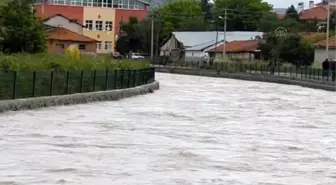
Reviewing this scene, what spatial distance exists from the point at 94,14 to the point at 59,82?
88.8 metres

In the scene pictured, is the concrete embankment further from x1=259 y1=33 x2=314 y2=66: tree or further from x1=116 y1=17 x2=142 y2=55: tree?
x1=116 y1=17 x2=142 y2=55: tree

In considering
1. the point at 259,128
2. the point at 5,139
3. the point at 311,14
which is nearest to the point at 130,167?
the point at 5,139

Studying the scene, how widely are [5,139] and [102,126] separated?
18.4 ft

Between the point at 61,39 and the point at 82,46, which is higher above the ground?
the point at 61,39

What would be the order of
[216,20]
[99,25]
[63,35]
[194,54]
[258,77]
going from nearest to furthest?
[258,77] → [63,35] → [99,25] → [194,54] → [216,20]

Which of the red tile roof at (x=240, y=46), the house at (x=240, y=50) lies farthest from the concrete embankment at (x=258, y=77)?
the red tile roof at (x=240, y=46)

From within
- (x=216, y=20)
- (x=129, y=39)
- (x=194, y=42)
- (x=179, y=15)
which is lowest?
(x=194, y=42)

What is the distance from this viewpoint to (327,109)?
41.1 m

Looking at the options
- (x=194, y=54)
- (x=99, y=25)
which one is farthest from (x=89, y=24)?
(x=194, y=54)

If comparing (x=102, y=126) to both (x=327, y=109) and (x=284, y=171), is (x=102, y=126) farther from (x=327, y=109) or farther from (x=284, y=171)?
(x=327, y=109)

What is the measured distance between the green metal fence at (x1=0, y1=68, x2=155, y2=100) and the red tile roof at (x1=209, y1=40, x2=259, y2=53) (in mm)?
65373

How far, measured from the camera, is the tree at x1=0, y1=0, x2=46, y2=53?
192 feet

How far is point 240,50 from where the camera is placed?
113 meters

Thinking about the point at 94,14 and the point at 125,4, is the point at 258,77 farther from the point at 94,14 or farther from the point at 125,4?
the point at 125,4
